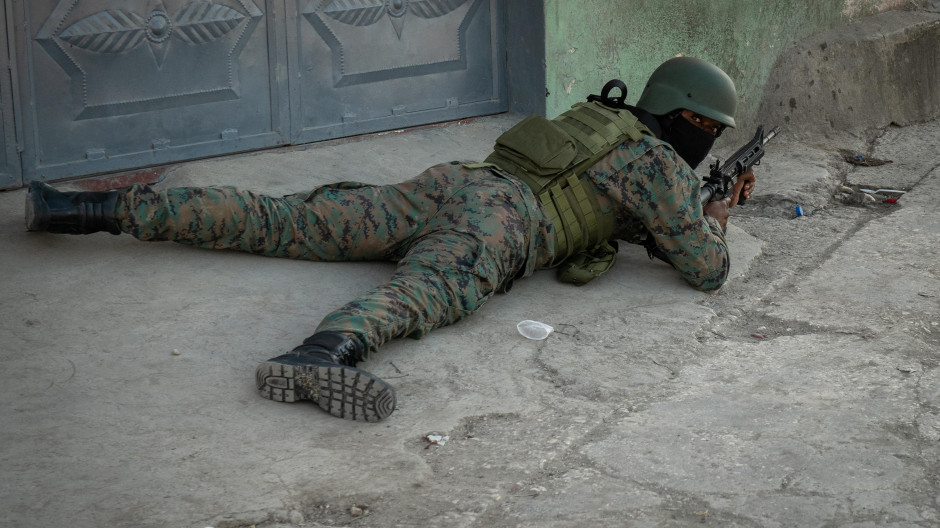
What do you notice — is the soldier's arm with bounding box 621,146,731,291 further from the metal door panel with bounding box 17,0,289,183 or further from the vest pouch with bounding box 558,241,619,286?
the metal door panel with bounding box 17,0,289,183

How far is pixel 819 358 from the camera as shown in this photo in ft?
10.8

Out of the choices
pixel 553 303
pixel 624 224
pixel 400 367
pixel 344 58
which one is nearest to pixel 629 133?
pixel 624 224

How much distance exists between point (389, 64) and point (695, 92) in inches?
62.7

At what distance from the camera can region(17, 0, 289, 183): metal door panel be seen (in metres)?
3.87

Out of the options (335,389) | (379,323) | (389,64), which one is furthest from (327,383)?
(389,64)

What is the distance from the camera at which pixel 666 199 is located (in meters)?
3.54

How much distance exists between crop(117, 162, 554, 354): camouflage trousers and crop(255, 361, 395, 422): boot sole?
1.53 ft

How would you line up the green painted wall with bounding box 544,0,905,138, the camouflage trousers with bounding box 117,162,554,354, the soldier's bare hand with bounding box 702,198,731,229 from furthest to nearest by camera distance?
the green painted wall with bounding box 544,0,905,138 < the soldier's bare hand with bounding box 702,198,731,229 < the camouflage trousers with bounding box 117,162,554,354

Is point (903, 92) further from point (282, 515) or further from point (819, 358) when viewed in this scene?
point (282, 515)

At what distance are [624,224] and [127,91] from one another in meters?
2.06

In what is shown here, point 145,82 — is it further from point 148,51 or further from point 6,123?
point 6,123

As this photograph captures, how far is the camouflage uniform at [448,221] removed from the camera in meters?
3.29

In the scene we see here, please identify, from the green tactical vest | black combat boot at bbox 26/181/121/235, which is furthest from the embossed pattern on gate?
the green tactical vest

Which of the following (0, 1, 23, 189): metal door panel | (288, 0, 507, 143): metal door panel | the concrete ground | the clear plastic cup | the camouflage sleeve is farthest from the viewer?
(288, 0, 507, 143): metal door panel
